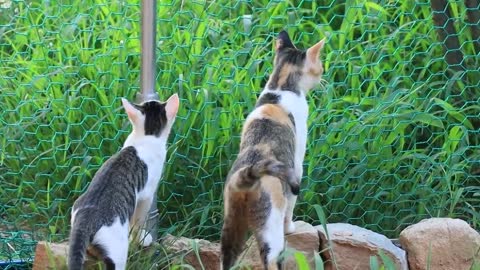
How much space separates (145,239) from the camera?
457 centimetres

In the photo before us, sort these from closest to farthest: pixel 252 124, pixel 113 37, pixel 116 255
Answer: pixel 116 255 → pixel 252 124 → pixel 113 37

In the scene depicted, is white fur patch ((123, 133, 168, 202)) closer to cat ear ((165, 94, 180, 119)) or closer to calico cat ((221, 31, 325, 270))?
cat ear ((165, 94, 180, 119))

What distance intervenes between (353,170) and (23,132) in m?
1.48

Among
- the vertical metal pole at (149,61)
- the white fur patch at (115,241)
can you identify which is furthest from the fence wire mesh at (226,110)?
the white fur patch at (115,241)

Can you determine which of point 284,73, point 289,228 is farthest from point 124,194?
point 284,73

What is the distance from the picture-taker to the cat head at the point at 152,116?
177 inches

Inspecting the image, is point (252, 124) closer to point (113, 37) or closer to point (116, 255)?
point (116, 255)

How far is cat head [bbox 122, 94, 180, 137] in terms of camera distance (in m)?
4.50

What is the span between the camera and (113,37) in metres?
5.45

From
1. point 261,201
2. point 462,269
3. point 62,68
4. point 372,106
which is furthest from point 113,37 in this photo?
point 462,269

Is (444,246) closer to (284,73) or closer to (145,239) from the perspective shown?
(284,73)

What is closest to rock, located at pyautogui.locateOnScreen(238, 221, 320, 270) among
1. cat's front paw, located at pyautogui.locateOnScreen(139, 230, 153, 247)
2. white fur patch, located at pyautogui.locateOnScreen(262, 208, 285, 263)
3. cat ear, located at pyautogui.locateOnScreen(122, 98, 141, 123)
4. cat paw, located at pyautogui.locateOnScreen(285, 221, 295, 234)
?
cat paw, located at pyautogui.locateOnScreen(285, 221, 295, 234)

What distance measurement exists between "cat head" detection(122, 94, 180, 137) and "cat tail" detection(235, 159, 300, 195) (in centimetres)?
49

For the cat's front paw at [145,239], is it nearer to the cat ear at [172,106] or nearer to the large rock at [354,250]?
the cat ear at [172,106]
